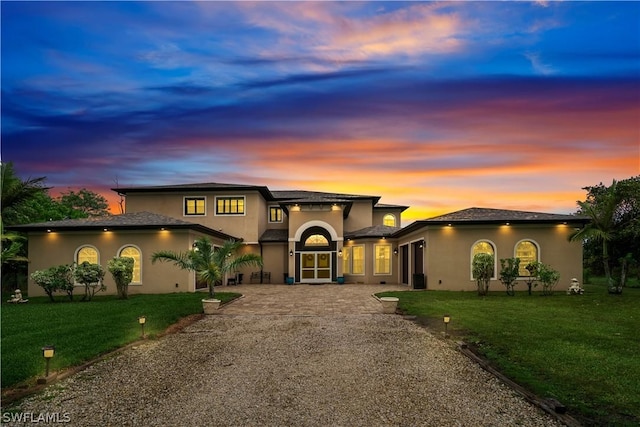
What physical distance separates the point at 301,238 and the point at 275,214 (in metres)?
5.80

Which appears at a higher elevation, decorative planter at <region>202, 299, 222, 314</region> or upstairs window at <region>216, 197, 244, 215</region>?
upstairs window at <region>216, 197, 244, 215</region>

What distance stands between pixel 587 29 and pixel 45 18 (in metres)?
15.5

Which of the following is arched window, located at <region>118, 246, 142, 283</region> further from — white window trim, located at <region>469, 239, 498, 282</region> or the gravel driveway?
white window trim, located at <region>469, 239, 498, 282</region>

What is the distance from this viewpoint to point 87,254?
22.4 meters

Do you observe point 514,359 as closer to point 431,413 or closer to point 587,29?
point 431,413

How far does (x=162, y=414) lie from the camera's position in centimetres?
575

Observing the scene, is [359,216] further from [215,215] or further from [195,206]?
[195,206]

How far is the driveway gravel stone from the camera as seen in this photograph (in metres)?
5.62

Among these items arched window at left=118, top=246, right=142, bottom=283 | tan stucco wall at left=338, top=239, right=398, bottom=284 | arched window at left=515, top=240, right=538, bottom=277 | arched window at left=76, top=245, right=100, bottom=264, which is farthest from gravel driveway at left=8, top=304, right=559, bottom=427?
tan stucco wall at left=338, top=239, right=398, bottom=284

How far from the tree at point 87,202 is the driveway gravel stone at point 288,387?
5698cm

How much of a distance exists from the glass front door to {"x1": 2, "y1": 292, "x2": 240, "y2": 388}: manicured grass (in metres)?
12.1

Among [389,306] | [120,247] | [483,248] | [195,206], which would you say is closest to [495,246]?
[483,248]
